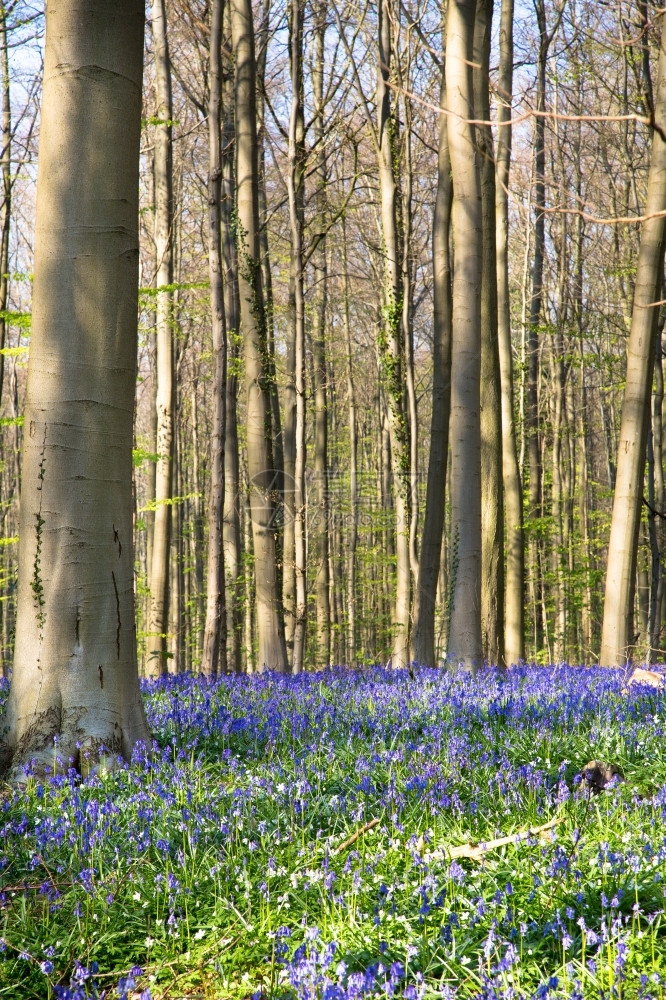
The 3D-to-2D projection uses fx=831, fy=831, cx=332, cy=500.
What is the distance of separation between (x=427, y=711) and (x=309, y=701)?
3.45 ft

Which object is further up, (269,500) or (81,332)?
(81,332)

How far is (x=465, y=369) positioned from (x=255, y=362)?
3453mm

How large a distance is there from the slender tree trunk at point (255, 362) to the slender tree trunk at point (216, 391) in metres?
0.75

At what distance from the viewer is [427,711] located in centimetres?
582

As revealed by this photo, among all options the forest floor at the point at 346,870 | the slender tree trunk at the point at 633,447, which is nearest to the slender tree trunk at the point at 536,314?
the slender tree trunk at the point at 633,447

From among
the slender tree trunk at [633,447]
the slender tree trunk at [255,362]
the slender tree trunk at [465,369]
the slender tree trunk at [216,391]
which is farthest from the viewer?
the slender tree trunk at [255,362]

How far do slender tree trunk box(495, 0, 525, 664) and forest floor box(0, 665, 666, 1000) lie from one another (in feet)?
24.9

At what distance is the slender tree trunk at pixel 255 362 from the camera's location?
35.1 feet

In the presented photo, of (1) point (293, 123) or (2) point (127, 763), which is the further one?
(1) point (293, 123)

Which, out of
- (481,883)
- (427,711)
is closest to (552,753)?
(427,711)

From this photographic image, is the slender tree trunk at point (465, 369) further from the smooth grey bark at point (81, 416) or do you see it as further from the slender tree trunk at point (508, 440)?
the smooth grey bark at point (81, 416)

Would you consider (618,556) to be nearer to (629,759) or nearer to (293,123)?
(629,759)

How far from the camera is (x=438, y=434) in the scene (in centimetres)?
1143

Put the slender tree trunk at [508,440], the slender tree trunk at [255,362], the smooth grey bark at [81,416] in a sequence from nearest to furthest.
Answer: the smooth grey bark at [81,416] → the slender tree trunk at [255,362] → the slender tree trunk at [508,440]
